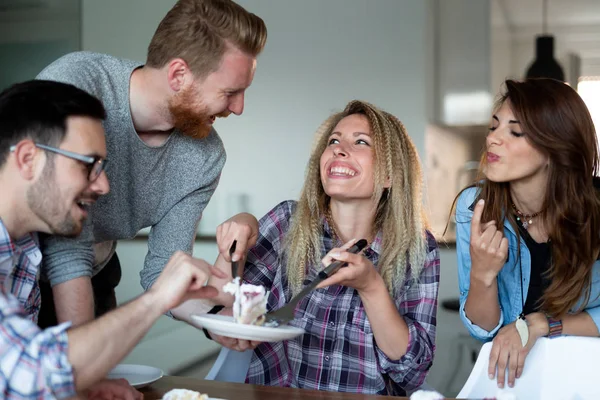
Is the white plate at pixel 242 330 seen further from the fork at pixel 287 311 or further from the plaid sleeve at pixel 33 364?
the plaid sleeve at pixel 33 364

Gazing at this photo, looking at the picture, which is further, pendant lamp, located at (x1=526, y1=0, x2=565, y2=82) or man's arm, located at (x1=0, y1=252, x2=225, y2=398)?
pendant lamp, located at (x1=526, y1=0, x2=565, y2=82)

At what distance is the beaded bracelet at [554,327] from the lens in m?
1.93

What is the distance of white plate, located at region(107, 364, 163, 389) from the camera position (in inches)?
64.4

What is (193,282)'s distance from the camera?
4.43 feet

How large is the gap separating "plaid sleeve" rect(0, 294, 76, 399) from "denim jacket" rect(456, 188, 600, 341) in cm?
123

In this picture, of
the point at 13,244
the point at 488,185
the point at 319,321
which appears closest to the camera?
the point at 13,244

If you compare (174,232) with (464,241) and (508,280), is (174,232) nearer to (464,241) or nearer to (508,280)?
(464,241)

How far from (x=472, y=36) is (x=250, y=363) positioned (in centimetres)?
309

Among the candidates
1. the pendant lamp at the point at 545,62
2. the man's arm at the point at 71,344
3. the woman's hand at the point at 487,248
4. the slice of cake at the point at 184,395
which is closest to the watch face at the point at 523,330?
the woman's hand at the point at 487,248

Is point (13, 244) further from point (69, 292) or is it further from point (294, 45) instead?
point (294, 45)

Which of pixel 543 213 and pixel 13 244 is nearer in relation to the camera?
pixel 13 244

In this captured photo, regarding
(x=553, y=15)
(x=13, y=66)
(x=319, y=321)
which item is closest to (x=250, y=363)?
(x=319, y=321)

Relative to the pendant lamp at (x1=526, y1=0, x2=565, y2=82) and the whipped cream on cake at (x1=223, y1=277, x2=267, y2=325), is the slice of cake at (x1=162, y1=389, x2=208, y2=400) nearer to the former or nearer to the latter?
the whipped cream on cake at (x1=223, y1=277, x2=267, y2=325)

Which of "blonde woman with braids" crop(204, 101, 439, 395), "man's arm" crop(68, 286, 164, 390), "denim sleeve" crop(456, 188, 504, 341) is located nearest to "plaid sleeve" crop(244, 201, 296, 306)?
"blonde woman with braids" crop(204, 101, 439, 395)
